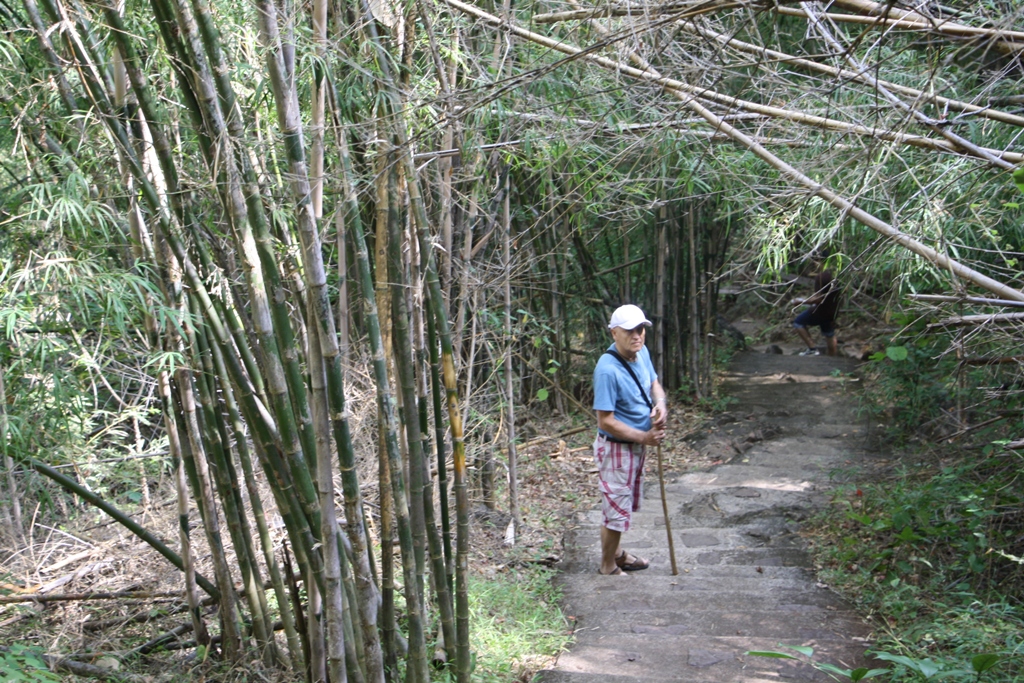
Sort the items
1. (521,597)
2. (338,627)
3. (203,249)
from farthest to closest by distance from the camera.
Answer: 1. (521,597)
2. (203,249)
3. (338,627)

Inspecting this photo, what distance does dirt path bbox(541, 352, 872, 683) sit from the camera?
8.91ft

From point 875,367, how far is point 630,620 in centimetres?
377

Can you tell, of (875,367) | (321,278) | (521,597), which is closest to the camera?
(321,278)

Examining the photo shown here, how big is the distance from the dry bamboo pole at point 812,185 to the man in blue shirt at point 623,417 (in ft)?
3.77

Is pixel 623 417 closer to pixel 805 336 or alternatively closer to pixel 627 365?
pixel 627 365

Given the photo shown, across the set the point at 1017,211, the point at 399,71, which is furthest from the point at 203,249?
the point at 1017,211

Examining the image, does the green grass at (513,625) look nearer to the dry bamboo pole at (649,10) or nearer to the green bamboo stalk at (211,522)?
the green bamboo stalk at (211,522)

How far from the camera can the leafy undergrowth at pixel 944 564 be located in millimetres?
2764

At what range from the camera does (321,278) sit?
5.75ft

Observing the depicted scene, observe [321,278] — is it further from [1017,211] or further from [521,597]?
[1017,211]

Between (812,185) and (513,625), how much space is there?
2.01 meters

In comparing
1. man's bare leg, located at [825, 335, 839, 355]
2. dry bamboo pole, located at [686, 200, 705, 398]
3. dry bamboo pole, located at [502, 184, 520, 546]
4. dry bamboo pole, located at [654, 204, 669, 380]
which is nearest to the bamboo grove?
dry bamboo pole, located at [502, 184, 520, 546]

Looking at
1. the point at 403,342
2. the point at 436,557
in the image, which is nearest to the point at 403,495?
the point at 436,557

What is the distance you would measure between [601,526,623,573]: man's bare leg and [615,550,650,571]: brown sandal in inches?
2.4
